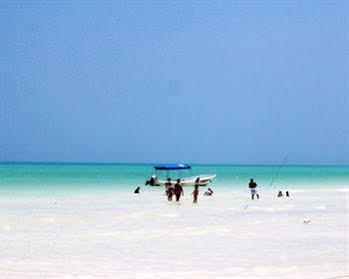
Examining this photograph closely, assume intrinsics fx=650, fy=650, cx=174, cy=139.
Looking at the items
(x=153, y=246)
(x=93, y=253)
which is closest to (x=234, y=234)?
(x=153, y=246)

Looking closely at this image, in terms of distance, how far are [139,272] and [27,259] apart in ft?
10.3

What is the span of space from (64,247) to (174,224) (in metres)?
6.95

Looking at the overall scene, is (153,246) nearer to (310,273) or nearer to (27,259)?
(27,259)

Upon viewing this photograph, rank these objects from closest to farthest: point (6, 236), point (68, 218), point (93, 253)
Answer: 1. point (93, 253)
2. point (6, 236)
3. point (68, 218)

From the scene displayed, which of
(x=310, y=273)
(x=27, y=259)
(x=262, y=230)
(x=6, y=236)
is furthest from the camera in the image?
(x=262, y=230)

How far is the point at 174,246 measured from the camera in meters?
17.1

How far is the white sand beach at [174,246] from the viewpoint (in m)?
13.4

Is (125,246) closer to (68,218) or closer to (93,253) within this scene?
(93,253)

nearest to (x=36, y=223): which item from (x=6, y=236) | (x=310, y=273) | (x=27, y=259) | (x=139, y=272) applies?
(x=6, y=236)

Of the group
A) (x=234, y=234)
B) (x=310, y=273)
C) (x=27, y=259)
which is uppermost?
(x=234, y=234)

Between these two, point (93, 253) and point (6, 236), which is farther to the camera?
point (6, 236)

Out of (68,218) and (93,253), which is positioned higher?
(68,218)

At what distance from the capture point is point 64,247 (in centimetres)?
1695

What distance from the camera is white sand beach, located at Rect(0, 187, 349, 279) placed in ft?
44.1
